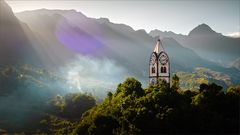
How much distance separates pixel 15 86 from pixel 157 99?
115038 millimetres

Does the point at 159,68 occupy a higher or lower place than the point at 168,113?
higher

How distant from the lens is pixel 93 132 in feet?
171

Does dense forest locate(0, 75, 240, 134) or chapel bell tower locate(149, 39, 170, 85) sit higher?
chapel bell tower locate(149, 39, 170, 85)

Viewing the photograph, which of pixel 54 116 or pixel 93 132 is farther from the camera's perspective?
pixel 54 116

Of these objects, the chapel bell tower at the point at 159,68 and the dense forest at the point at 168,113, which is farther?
the chapel bell tower at the point at 159,68

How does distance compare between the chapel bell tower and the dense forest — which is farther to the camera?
the chapel bell tower

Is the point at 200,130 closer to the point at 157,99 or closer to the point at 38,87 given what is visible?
the point at 157,99

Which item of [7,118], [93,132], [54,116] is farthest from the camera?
[54,116]

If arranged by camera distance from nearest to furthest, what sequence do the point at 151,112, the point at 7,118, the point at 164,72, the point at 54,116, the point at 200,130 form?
the point at 200,130 < the point at 151,112 < the point at 164,72 < the point at 7,118 < the point at 54,116

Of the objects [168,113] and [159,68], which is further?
[159,68]

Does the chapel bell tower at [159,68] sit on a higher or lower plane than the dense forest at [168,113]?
higher

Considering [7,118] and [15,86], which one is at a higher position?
[15,86]

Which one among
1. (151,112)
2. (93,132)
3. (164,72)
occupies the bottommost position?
(93,132)

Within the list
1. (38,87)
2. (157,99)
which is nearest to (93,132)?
(157,99)
